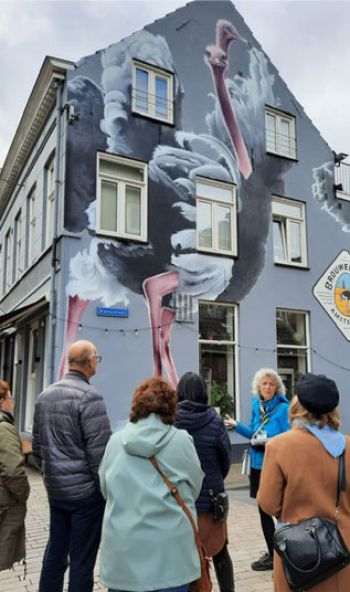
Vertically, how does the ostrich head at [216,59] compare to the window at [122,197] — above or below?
above

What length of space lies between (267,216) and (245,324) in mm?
2833

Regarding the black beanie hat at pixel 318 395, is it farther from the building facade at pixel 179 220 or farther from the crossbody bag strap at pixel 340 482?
the building facade at pixel 179 220

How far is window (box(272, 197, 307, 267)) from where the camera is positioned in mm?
13055

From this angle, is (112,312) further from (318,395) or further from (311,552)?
(311,552)

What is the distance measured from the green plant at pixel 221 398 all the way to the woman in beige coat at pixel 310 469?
8.67 meters

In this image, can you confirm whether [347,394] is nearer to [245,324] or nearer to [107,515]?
[245,324]

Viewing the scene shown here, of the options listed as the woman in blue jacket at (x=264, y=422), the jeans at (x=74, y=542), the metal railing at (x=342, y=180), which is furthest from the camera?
the metal railing at (x=342, y=180)

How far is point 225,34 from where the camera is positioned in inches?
512

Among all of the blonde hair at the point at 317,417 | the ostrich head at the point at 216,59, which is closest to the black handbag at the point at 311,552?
the blonde hair at the point at 317,417

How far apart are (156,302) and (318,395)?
320 inches

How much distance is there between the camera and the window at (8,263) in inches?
640

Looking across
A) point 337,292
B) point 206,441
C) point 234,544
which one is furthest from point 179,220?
point 206,441

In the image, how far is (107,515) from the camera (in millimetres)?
2674

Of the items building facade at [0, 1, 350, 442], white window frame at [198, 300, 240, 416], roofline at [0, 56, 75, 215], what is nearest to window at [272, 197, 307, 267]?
building facade at [0, 1, 350, 442]
